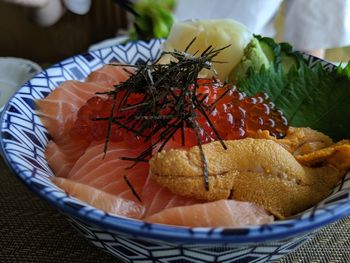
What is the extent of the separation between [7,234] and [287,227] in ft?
2.43

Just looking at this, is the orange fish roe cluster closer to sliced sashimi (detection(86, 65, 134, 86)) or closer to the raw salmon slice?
the raw salmon slice

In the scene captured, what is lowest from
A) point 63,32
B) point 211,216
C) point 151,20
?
point 63,32

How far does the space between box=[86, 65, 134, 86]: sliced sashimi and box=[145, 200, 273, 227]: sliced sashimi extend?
58cm

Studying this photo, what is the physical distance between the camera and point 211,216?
0.79 m

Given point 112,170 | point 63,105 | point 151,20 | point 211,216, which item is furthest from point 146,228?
point 151,20

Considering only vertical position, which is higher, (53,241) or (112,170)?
(112,170)

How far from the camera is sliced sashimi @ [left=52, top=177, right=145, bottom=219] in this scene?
0.85 m

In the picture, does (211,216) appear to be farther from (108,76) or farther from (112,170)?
(108,76)

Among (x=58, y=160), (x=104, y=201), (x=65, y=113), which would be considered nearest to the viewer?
(x=104, y=201)

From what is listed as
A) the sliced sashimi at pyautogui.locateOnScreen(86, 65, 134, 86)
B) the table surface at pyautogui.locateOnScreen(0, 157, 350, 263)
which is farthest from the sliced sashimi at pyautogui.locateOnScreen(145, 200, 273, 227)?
the sliced sashimi at pyautogui.locateOnScreen(86, 65, 134, 86)

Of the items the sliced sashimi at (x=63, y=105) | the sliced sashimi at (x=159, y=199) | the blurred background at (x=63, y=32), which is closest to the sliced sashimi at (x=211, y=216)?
the sliced sashimi at (x=159, y=199)

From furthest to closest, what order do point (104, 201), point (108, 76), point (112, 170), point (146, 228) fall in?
point (108, 76)
point (112, 170)
point (104, 201)
point (146, 228)

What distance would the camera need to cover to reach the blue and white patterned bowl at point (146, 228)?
0.69m

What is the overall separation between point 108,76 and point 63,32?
5.29ft
